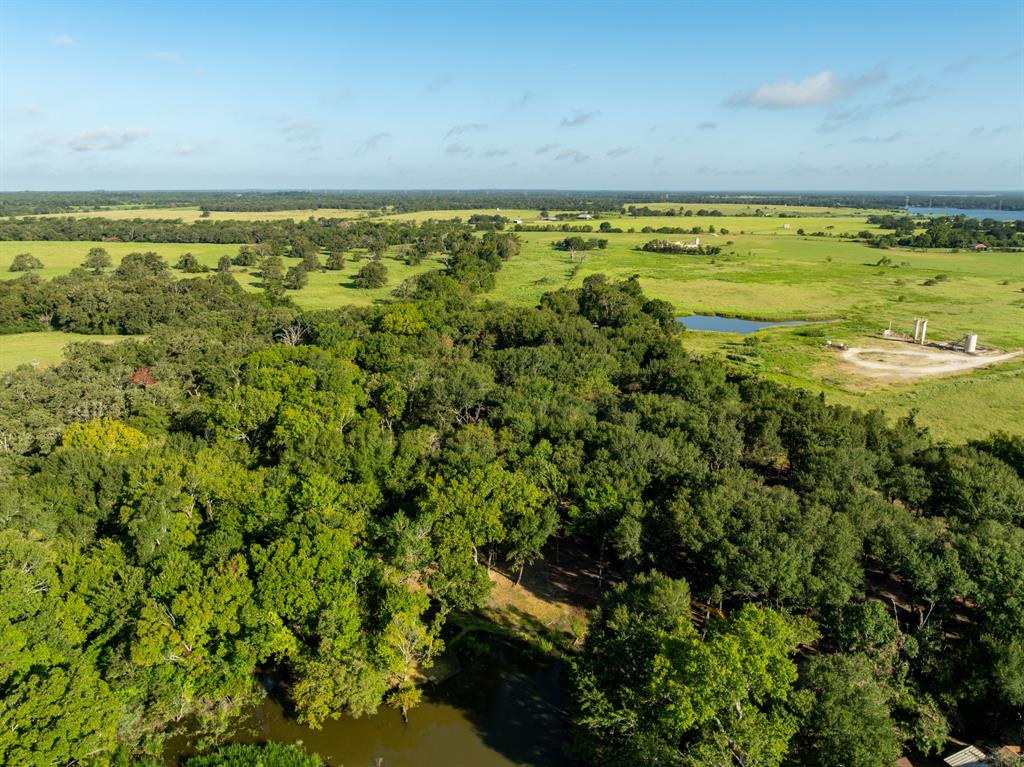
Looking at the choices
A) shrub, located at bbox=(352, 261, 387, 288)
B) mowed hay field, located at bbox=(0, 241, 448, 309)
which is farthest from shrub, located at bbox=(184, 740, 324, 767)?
shrub, located at bbox=(352, 261, 387, 288)

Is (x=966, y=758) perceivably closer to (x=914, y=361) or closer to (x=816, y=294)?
(x=914, y=361)

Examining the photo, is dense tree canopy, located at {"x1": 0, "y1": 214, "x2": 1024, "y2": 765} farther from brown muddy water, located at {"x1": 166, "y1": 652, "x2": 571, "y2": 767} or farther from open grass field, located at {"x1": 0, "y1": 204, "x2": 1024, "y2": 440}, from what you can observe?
open grass field, located at {"x1": 0, "y1": 204, "x2": 1024, "y2": 440}

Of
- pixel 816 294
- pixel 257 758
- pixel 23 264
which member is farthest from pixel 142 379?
pixel 816 294

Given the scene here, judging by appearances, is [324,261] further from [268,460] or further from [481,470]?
[481,470]

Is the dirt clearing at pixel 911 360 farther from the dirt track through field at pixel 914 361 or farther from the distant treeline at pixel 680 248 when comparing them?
the distant treeline at pixel 680 248

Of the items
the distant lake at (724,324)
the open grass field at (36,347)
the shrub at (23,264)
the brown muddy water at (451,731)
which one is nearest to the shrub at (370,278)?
the open grass field at (36,347)
